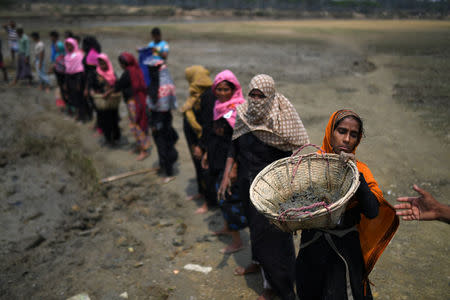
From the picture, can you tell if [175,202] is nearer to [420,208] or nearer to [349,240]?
[349,240]

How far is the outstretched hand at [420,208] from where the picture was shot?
1852 mm

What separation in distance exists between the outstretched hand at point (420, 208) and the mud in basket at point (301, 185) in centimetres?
36

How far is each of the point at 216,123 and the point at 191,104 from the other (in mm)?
920

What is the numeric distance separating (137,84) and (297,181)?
14.5 feet

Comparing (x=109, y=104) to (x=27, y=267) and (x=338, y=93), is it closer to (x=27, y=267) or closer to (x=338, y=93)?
(x=27, y=267)

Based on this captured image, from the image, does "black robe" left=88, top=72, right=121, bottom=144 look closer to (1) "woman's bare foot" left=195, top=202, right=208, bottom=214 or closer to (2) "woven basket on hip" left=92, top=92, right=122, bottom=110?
(2) "woven basket on hip" left=92, top=92, right=122, bottom=110

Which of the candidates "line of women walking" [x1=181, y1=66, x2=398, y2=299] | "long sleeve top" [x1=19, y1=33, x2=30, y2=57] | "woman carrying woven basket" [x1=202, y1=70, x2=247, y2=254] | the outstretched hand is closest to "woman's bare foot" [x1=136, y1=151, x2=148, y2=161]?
"line of women walking" [x1=181, y1=66, x2=398, y2=299]

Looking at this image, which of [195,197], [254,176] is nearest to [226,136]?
[254,176]

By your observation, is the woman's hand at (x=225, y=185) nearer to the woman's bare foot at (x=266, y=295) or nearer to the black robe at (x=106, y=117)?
the woman's bare foot at (x=266, y=295)

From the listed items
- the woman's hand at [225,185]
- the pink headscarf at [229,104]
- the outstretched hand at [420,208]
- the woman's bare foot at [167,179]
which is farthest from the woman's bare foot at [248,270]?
Result: the woman's bare foot at [167,179]

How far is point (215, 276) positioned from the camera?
3.49 metres

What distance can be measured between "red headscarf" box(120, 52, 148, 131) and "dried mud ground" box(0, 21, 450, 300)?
0.84 m

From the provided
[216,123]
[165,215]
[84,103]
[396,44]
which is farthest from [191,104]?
[84,103]

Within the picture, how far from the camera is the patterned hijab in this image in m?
2.69
